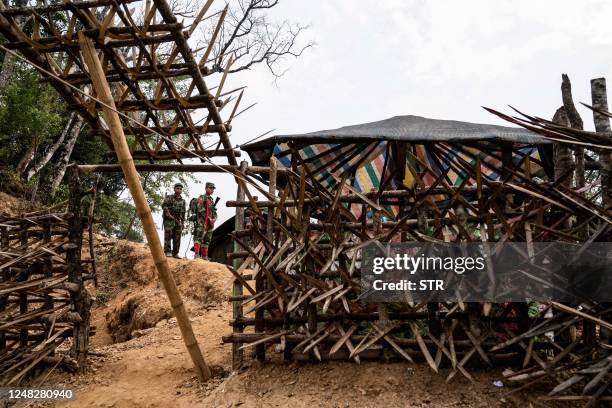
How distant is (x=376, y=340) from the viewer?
161 inches

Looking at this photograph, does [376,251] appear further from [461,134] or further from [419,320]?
[461,134]

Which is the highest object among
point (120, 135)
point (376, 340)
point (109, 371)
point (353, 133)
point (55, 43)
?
point (55, 43)

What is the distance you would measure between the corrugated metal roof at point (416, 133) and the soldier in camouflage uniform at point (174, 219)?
14.6 feet

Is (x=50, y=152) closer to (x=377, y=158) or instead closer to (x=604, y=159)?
(x=377, y=158)

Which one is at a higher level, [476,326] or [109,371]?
[476,326]

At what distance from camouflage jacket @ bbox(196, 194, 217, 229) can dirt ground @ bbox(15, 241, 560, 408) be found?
11.6 ft

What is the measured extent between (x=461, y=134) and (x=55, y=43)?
16.5 feet

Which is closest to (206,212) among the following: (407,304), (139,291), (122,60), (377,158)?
(139,291)

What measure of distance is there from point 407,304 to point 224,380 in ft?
6.07

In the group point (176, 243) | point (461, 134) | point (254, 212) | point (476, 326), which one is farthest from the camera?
point (176, 243)

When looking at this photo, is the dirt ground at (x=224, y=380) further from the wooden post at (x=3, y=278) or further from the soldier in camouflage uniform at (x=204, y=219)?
the soldier in camouflage uniform at (x=204, y=219)

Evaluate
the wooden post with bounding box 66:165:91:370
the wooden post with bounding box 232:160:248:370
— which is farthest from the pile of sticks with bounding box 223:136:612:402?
the wooden post with bounding box 66:165:91:370

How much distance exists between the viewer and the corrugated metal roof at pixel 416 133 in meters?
6.63

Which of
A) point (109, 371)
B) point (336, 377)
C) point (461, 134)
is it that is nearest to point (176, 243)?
point (109, 371)
